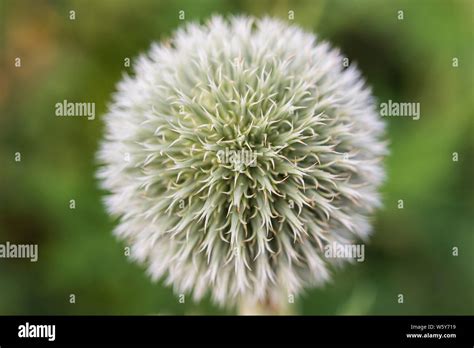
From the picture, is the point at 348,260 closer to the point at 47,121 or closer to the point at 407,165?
the point at 407,165

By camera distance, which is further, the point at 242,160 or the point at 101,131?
the point at 101,131

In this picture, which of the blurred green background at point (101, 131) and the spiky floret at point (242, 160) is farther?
the blurred green background at point (101, 131)

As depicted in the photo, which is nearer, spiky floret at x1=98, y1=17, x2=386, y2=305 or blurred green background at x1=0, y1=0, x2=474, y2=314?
spiky floret at x1=98, y1=17, x2=386, y2=305

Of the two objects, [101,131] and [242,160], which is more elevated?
[101,131]
